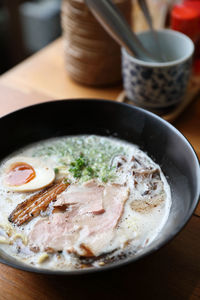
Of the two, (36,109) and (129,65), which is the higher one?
(129,65)

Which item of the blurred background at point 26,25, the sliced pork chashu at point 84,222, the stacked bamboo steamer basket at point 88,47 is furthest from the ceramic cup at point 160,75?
the blurred background at point 26,25

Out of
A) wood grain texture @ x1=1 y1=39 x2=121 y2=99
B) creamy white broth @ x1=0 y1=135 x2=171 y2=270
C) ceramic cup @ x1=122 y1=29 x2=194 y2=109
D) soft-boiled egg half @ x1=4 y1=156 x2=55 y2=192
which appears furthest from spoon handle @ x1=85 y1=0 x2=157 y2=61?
soft-boiled egg half @ x1=4 y1=156 x2=55 y2=192

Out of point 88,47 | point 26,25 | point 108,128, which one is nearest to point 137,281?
point 108,128

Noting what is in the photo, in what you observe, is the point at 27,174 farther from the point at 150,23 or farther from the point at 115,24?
the point at 150,23

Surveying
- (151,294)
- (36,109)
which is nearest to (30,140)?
(36,109)

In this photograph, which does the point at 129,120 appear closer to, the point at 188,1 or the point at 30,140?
the point at 30,140

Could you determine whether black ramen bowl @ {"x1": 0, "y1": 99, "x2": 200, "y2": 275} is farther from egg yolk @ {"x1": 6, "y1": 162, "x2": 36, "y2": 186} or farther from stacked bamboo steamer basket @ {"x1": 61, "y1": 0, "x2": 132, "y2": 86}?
stacked bamboo steamer basket @ {"x1": 61, "y1": 0, "x2": 132, "y2": 86}

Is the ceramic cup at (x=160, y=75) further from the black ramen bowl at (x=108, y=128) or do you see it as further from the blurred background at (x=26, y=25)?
the blurred background at (x=26, y=25)
